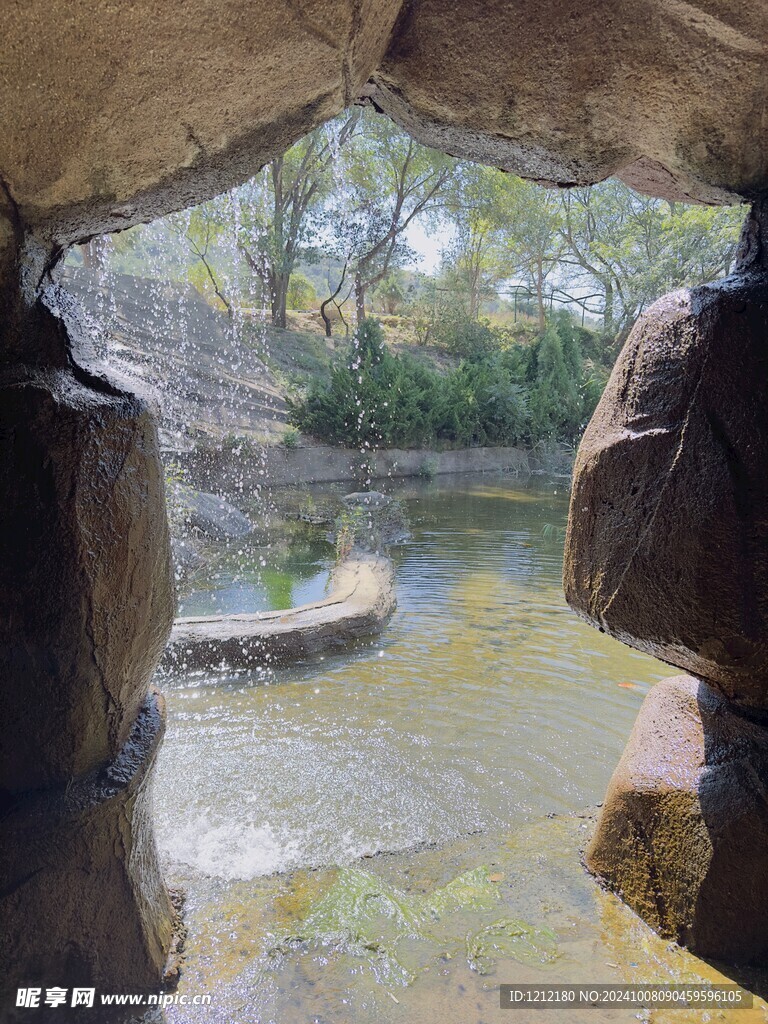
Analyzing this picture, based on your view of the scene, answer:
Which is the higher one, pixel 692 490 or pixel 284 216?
pixel 284 216

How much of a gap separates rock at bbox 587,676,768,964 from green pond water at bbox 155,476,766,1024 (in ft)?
0.32

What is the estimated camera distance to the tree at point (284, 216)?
62.3 feet

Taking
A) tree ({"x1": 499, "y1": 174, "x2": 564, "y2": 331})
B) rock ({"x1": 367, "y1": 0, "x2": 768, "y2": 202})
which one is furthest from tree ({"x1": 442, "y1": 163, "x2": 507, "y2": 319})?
rock ({"x1": 367, "y1": 0, "x2": 768, "y2": 202})

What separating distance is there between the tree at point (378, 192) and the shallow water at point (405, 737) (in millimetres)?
15141

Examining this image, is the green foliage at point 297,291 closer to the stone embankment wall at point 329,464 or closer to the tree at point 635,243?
the tree at point 635,243

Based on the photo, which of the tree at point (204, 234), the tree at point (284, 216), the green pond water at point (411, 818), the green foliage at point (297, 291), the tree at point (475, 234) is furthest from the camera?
the green foliage at point (297, 291)

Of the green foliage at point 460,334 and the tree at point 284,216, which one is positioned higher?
the tree at point 284,216

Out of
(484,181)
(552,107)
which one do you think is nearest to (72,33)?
(552,107)

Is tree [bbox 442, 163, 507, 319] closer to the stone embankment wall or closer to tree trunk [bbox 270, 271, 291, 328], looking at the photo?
tree trunk [bbox 270, 271, 291, 328]

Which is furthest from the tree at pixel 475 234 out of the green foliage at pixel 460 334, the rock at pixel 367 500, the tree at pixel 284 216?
the rock at pixel 367 500

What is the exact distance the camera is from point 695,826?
6.60 ft

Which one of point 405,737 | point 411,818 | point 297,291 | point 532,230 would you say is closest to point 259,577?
point 405,737

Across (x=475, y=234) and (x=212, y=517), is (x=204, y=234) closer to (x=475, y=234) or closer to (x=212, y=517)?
(x=475, y=234)

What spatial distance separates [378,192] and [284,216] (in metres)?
2.69
